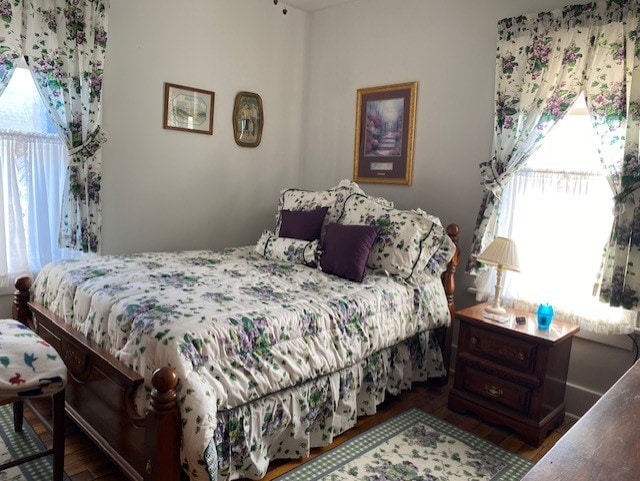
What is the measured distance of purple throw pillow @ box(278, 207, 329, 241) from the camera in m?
3.16

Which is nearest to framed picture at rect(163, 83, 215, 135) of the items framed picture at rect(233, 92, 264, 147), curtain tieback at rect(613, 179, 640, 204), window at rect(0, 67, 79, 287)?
framed picture at rect(233, 92, 264, 147)

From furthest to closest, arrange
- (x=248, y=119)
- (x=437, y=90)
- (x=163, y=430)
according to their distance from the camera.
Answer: (x=248, y=119) < (x=437, y=90) < (x=163, y=430)

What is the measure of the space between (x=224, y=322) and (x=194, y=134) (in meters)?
2.14

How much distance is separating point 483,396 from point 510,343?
14.3 inches

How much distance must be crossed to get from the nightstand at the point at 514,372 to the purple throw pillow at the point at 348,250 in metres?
0.64

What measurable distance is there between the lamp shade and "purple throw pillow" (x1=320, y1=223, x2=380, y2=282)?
658 mm

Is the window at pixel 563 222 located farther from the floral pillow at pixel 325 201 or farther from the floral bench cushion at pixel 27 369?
the floral bench cushion at pixel 27 369

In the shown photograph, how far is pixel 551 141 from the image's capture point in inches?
111

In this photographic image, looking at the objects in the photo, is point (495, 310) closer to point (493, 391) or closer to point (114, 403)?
point (493, 391)

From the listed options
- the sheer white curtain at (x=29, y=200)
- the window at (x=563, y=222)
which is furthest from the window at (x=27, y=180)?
the window at (x=563, y=222)

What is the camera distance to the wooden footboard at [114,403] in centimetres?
157

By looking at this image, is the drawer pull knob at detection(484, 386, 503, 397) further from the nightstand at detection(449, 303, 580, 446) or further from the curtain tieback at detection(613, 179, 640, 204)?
the curtain tieback at detection(613, 179, 640, 204)

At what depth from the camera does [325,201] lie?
338 centimetres

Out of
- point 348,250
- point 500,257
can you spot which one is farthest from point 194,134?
point 500,257
